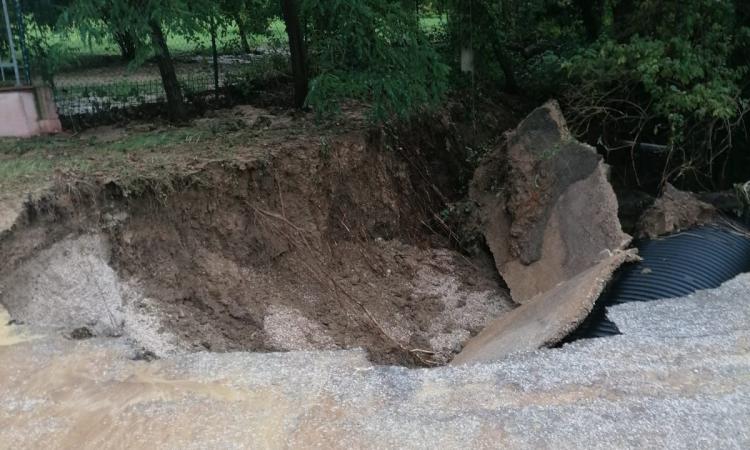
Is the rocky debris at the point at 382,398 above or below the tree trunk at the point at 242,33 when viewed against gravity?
below

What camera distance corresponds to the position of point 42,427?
128 inches

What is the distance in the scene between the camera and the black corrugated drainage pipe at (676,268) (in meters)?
4.66

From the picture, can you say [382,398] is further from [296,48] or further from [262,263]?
[296,48]

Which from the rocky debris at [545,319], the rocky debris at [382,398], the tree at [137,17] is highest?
the tree at [137,17]

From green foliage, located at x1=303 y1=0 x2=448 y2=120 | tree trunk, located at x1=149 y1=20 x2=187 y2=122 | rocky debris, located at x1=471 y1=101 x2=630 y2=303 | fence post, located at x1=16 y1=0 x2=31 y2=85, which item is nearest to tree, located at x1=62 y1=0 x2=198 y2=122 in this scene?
tree trunk, located at x1=149 y1=20 x2=187 y2=122

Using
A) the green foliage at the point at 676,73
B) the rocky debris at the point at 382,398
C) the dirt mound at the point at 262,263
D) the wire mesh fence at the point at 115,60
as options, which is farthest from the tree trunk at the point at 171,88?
the green foliage at the point at 676,73

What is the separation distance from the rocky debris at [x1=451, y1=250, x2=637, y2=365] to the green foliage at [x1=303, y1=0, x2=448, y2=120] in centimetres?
269

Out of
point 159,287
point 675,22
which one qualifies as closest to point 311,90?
point 159,287

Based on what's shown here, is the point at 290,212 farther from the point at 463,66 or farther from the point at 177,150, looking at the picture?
the point at 463,66

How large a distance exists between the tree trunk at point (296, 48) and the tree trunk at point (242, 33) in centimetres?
94

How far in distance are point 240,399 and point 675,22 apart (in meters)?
6.23

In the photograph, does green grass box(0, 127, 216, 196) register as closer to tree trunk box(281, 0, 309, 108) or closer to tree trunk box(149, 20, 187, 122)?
tree trunk box(149, 20, 187, 122)

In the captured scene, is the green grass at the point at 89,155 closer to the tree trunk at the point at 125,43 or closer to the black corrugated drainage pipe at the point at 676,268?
the tree trunk at the point at 125,43

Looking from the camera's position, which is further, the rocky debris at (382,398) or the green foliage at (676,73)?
the green foliage at (676,73)
